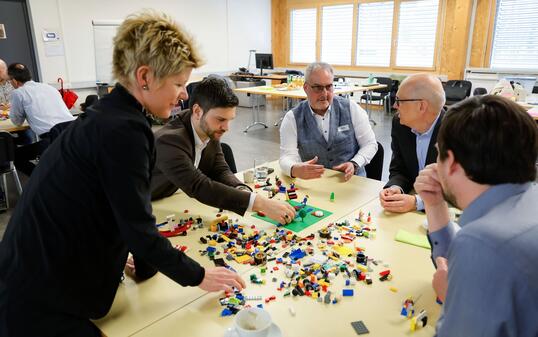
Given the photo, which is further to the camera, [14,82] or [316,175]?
[14,82]

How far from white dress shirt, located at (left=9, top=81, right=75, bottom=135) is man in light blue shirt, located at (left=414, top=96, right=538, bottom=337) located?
444 centimetres

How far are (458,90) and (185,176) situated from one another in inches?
280

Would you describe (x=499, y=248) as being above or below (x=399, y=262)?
above

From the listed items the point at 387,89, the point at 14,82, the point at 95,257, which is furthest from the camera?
the point at 387,89

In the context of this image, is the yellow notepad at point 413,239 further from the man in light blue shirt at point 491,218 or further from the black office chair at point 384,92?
the black office chair at point 384,92

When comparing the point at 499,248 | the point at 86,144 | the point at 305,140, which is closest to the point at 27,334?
the point at 86,144

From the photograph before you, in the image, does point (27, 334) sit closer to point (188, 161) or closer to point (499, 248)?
point (188, 161)

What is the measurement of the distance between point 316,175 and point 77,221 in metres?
1.55

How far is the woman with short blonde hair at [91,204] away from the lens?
41.2 inches

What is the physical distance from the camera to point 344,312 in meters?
1.20

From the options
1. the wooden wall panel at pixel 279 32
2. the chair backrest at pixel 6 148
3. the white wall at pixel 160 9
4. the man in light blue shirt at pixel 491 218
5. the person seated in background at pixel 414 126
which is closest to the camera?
the man in light blue shirt at pixel 491 218

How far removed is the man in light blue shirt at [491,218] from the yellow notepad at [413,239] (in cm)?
58

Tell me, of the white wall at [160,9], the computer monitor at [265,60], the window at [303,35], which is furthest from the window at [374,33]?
the white wall at [160,9]

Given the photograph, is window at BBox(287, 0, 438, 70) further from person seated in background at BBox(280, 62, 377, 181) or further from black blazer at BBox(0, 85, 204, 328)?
black blazer at BBox(0, 85, 204, 328)
